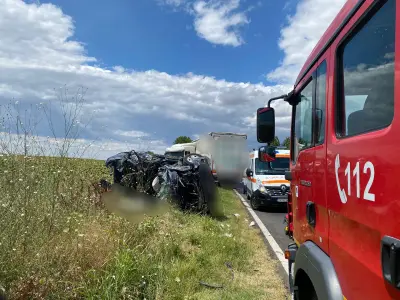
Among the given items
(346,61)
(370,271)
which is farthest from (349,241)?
(346,61)

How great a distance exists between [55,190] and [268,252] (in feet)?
16.0

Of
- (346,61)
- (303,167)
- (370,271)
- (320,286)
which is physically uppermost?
(346,61)

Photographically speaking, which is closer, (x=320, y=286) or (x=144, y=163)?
(x=320, y=286)

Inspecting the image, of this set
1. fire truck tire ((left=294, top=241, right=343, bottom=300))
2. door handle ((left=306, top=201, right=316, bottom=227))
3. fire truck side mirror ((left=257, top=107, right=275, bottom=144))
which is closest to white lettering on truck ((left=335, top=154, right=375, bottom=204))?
fire truck tire ((left=294, top=241, right=343, bottom=300))

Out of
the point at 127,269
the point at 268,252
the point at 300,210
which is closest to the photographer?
the point at 300,210

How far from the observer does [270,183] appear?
1384 centimetres

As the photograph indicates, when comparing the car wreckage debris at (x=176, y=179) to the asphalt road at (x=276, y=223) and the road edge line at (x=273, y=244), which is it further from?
the asphalt road at (x=276, y=223)

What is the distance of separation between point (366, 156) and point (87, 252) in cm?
398

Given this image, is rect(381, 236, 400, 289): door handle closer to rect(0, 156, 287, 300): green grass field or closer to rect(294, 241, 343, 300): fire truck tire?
rect(294, 241, 343, 300): fire truck tire

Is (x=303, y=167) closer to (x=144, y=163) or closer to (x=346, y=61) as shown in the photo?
(x=346, y=61)

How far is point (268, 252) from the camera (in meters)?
8.08

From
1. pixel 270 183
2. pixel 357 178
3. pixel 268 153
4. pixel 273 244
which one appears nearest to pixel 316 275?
pixel 357 178

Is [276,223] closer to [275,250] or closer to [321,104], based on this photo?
[275,250]

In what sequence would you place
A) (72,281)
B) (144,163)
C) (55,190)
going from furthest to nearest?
(144,163)
(55,190)
(72,281)
